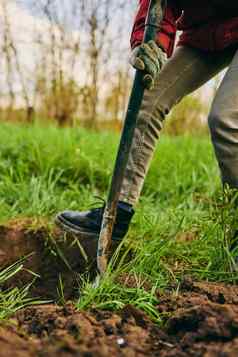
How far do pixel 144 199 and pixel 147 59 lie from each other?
1.57m

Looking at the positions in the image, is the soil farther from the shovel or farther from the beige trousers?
the beige trousers

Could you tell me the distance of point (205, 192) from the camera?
3.86 metres

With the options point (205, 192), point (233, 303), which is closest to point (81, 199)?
point (205, 192)

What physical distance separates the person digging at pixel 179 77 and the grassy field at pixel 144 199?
0.20 meters

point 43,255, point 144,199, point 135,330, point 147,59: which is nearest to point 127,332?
point 135,330

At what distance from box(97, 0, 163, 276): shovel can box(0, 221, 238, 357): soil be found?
0.40 m

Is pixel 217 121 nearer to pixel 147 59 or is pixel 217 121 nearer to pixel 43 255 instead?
pixel 147 59

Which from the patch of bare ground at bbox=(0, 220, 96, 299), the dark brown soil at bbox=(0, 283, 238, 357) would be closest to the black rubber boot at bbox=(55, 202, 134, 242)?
the patch of bare ground at bbox=(0, 220, 96, 299)

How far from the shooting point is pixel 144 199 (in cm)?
356

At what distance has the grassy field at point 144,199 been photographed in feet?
7.14

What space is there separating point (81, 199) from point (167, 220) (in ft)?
2.23

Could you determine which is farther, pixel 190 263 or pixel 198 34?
pixel 190 263

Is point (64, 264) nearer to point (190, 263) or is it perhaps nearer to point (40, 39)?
point (190, 263)

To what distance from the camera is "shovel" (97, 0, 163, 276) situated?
2133mm
